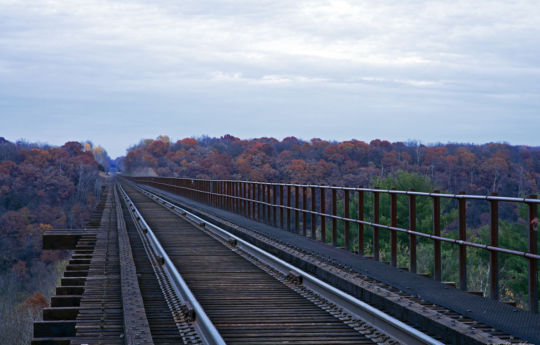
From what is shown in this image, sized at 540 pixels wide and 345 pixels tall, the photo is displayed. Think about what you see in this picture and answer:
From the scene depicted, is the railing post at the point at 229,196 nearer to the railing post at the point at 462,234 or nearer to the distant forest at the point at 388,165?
the railing post at the point at 462,234

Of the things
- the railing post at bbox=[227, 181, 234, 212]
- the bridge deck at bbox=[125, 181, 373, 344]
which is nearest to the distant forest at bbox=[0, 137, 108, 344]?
the railing post at bbox=[227, 181, 234, 212]

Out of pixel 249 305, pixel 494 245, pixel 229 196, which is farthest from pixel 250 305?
pixel 229 196

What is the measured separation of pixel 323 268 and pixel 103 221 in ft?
44.5

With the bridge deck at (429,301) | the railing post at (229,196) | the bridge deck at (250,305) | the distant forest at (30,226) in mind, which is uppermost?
the railing post at (229,196)

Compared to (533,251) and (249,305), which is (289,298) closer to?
(249,305)

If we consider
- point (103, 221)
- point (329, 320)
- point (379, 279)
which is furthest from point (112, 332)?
point (103, 221)

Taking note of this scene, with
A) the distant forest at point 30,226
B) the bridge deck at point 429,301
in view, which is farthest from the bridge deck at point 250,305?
the distant forest at point 30,226

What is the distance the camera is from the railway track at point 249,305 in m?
7.45

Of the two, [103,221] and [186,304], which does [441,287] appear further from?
[103,221]

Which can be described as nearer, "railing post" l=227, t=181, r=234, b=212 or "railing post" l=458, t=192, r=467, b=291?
"railing post" l=458, t=192, r=467, b=291

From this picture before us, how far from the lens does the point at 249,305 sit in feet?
31.3

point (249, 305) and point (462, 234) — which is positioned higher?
point (462, 234)

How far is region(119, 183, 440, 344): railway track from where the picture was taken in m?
7.45

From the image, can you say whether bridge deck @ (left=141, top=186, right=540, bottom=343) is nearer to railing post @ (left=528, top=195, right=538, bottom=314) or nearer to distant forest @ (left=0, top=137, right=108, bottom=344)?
railing post @ (left=528, top=195, right=538, bottom=314)
